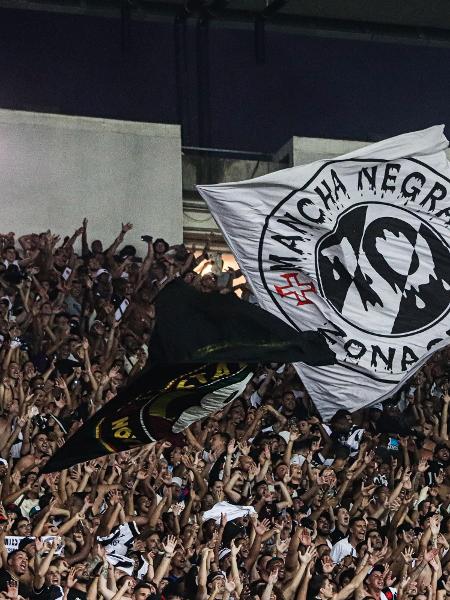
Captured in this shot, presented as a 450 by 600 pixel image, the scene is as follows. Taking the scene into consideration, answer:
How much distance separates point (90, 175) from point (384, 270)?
18.9 feet

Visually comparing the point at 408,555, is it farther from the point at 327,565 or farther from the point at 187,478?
the point at 187,478

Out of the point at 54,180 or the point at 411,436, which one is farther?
the point at 54,180

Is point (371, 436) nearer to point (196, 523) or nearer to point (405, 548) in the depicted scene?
point (405, 548)

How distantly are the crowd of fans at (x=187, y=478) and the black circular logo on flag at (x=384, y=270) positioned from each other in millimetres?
1188

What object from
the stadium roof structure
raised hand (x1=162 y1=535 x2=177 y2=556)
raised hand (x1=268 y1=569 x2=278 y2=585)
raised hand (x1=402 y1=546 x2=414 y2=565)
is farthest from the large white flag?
the stadium roof structure

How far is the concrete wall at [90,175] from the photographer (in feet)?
74.0

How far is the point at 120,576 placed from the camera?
14164mm

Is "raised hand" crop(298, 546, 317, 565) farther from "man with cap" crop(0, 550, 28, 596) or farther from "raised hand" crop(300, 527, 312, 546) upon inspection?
"man with cap" crop(0, 550, 28, 596)

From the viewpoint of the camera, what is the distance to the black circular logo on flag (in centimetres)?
1819

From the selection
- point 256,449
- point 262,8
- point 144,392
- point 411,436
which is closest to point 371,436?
point 411,436

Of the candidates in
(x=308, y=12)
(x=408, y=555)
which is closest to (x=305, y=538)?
(x=408, y=555)

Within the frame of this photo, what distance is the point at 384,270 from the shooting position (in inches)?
733

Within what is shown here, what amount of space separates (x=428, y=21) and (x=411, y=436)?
10842 mm

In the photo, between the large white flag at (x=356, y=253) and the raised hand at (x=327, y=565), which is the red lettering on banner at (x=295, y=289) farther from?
the raised hand at (x=327, y=565)
